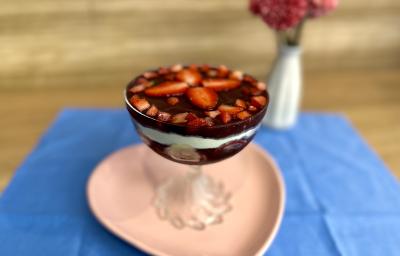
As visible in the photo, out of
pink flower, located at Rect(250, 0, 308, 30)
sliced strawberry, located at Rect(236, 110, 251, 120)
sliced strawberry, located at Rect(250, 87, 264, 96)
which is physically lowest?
sliced strawberry, located at Rect(250, 87, 264, 96)

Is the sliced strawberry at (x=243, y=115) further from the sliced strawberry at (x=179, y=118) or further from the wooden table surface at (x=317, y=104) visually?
the wooden table surface at (x=317, y=104)

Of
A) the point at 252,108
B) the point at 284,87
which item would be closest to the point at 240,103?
the point at 252,108

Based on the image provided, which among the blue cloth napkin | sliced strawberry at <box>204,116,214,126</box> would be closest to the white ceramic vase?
the blue cloth napkin

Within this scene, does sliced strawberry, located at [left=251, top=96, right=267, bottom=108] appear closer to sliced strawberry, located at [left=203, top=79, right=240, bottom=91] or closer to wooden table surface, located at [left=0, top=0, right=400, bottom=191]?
sliced strawberry, located at [left=203, top=79, right=240, bottom=91]

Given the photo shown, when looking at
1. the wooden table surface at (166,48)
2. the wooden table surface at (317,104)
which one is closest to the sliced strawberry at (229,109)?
the wooden table surface at (317,104)

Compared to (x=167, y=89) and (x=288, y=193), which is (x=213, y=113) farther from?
(x=288, y=193)

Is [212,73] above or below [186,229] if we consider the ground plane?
above
